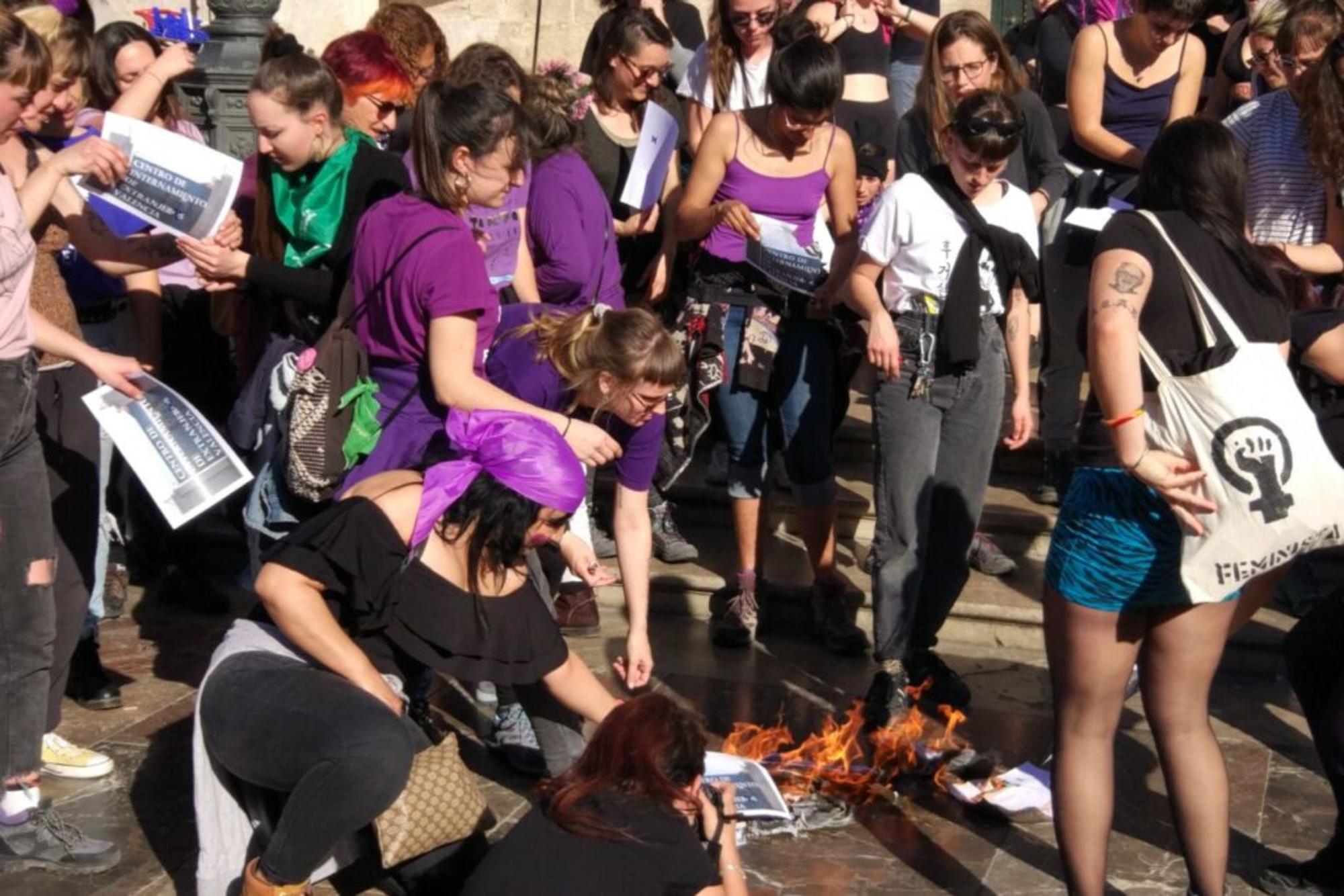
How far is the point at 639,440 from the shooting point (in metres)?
4.95

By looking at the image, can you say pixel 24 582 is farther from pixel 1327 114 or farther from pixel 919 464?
pixel 1327 114

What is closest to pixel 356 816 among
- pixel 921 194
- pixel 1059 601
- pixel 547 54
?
pixel 1059 601

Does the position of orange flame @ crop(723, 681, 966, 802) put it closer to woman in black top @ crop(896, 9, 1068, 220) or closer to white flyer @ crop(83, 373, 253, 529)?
white flyer @ crop(83, 373, 253, 529)

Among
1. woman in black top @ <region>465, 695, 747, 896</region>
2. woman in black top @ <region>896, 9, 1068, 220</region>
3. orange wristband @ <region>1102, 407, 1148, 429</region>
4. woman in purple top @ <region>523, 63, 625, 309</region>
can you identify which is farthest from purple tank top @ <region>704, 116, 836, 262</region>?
woman in black top @ <region>465, 695, 747, 896</region>

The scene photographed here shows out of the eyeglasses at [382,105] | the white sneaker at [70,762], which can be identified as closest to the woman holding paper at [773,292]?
the eyeglasses at [382,105]

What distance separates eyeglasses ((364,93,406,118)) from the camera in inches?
238

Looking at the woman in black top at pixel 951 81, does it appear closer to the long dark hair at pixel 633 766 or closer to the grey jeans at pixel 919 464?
the grey jeans at pixel 919 464

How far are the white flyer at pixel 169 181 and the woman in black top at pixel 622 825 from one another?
6.81 ft

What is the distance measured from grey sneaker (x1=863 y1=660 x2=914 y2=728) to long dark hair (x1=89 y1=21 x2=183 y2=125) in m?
3.20

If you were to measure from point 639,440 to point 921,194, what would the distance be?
46.1 inches

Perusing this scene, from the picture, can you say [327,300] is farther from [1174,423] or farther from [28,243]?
[1174,423]

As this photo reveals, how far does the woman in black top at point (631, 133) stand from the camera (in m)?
6.53

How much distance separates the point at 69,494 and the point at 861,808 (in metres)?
2.50

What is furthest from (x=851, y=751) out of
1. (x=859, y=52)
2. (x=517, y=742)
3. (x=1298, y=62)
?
(x=859, y=52)
